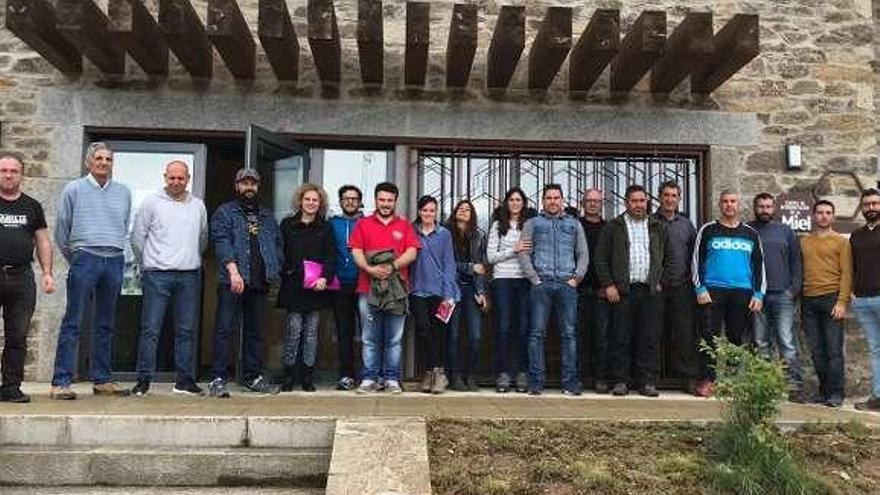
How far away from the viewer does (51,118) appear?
6.86 metres

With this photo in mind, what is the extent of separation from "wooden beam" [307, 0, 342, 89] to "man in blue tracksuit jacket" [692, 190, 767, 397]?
3.22 meters

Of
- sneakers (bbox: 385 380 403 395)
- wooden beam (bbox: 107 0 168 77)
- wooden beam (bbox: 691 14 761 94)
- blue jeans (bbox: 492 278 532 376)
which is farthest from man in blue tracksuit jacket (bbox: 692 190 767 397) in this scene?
wooden beam (bbox: 107 0 168 77)

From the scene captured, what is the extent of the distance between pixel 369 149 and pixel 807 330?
3.96m

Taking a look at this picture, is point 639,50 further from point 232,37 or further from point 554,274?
point 232,37

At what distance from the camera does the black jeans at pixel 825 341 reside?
6.41 meters

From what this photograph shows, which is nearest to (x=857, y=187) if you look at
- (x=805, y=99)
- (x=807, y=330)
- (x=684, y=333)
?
(x=805, y=99)

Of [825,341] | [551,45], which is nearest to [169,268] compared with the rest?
[551,45]

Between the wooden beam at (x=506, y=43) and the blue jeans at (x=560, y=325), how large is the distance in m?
1.80

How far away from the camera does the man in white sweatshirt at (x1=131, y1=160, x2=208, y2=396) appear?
5.63 m

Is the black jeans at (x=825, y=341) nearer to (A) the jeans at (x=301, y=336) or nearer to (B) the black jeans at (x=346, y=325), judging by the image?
(B) the black jeans at (x=346, y=325)

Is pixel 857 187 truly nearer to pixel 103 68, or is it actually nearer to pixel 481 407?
pixel 481 407

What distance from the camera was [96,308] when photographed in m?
5.54

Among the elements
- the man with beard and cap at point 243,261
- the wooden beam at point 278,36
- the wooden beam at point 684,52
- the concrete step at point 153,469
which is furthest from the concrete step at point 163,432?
the wooden beam at point 684,52

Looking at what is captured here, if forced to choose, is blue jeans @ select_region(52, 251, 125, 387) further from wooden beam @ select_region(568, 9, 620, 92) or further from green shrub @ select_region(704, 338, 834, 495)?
green shrub @ select_region(704, 338, 834, 495)
